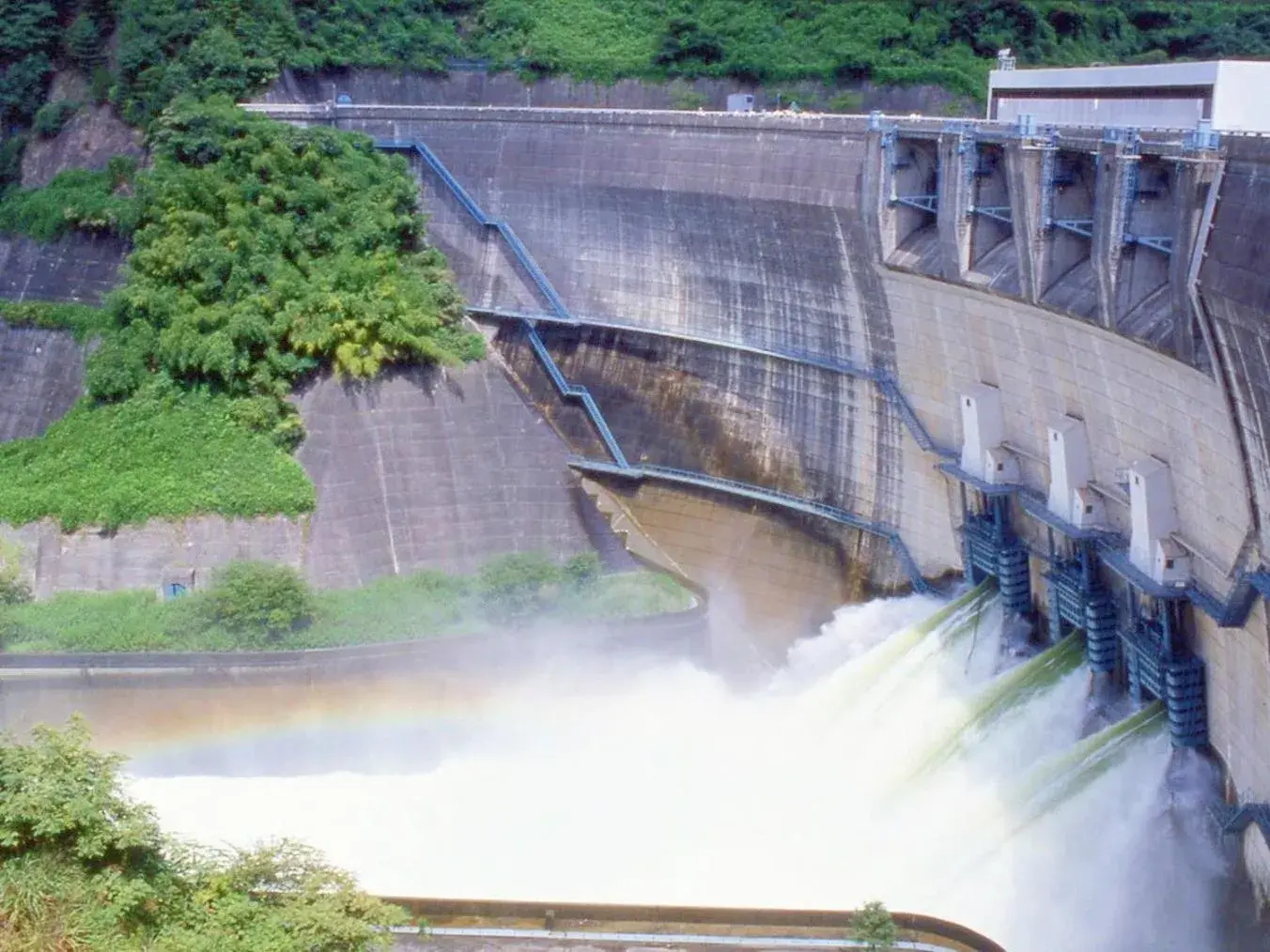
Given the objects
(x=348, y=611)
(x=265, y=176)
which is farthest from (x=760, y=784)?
(x=265, y=176)

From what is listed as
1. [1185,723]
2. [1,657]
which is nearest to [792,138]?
[1185,723]

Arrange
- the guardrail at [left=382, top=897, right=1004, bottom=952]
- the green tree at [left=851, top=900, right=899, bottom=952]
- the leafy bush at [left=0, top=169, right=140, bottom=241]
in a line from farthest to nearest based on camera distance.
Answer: the leafy bush at [left=0, top=169, right=140, bottom=241] < the guardrail at [left=382, top=897, right=1004, bottom=952] < the green tree at [left=851, top=900, right=899, bottom=952]

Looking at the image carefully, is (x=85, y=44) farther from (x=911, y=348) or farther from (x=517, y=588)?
(x=911, y=348)

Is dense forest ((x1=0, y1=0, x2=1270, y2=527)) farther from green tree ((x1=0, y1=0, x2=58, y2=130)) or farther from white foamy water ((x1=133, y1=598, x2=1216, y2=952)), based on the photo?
white foamy water ((x1=133, y1=598, x2=1216, y2=952))

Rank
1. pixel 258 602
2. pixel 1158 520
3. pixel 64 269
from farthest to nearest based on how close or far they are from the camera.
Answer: pixel 64 269 → pixel 258 602 → pixel 1158 520

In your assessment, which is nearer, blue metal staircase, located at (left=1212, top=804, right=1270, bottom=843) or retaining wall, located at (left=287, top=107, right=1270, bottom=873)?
blue metal staircase, located at (left=1212, top=804, right=1270, bottom=843)

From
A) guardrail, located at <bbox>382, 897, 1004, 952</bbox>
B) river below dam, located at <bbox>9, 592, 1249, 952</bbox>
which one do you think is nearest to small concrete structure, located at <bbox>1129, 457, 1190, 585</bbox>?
river below dam, located at <bbox>9, 592, 1249, 952</bbox>
